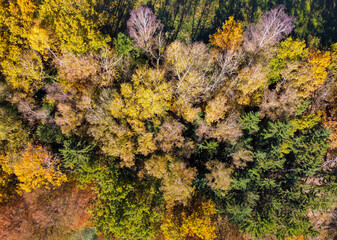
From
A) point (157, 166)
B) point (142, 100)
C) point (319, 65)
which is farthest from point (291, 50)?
point (157, 166)

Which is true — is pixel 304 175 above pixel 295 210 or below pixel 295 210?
above

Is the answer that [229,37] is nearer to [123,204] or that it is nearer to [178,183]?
[178,183]

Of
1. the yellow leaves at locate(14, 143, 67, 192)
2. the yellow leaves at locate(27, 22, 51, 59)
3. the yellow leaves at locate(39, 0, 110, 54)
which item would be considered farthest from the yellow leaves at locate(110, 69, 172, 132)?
the yellow leaves at locate(27, 22, 51, 59)

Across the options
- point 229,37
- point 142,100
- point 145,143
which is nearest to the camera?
point 142,100

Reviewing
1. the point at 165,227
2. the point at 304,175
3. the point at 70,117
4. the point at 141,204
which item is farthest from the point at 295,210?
the point at 70,117

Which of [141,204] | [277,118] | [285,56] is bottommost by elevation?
[141,204]

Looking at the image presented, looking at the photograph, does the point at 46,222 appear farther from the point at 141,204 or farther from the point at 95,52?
the point at 95,52

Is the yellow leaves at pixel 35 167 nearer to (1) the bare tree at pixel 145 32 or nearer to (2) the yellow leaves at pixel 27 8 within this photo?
(2) the yellow leaves at pixel 27 8
